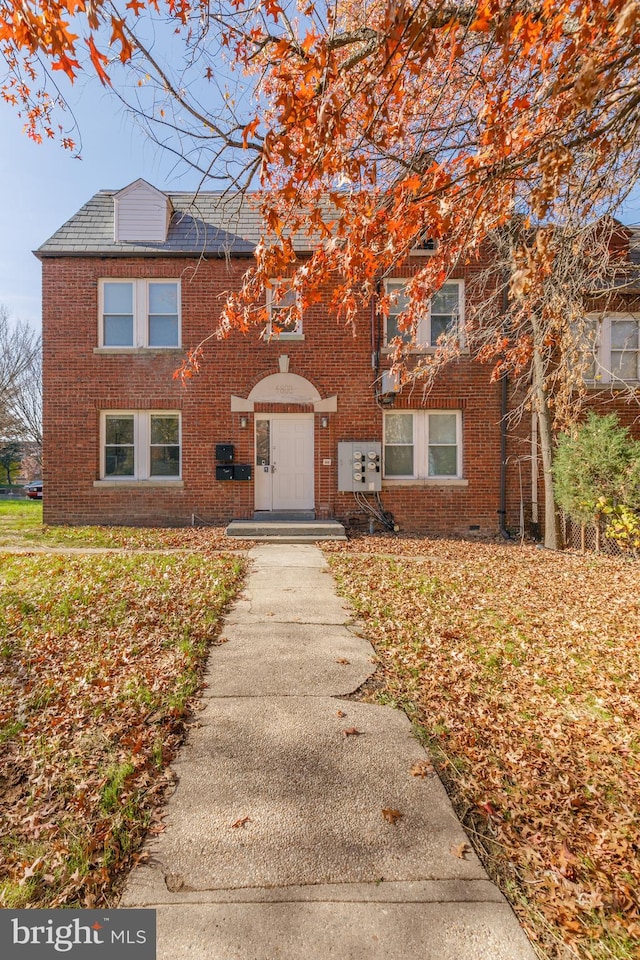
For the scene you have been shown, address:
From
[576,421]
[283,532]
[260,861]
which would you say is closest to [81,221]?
[283,532]

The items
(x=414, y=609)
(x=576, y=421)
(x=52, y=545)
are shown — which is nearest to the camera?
(x=414, y=609)

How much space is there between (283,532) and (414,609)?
5296 mm

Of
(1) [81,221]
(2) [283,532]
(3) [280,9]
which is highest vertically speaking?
(1) [81,221]

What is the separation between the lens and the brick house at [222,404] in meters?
11.6

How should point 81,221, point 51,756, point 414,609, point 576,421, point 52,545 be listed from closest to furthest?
1. point 51,756
2. point 414,609
3. point 52,545
4. point 576,421
5. point 81,221

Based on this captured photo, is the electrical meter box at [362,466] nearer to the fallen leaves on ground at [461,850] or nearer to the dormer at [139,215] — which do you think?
the dormer at [139,215]

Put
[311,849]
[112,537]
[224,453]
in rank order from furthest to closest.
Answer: [224,453] < [112,537] < [311,849]

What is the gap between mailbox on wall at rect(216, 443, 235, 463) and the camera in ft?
37.9

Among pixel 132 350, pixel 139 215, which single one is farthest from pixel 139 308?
pixel 139 215

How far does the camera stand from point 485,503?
1170 centimetres

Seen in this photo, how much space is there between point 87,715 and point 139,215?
12070mm

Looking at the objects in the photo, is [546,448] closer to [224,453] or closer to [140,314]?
[224,453]

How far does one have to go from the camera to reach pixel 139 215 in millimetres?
11812

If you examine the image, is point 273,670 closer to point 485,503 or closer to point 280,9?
point 280,9
